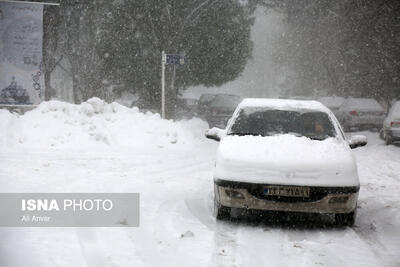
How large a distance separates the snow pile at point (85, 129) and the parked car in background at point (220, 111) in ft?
29.5

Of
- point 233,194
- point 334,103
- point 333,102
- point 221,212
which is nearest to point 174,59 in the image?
point 221,212

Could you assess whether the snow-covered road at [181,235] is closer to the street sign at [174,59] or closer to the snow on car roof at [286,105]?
the snow on car roof at [286,105]

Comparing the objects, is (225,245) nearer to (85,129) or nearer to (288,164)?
(288,164)

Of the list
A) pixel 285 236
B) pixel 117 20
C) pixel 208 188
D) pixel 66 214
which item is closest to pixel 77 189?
pixel 66 214

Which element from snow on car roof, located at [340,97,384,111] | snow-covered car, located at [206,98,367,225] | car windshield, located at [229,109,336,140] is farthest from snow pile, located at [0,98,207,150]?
snow on car roof, located at [340,97,384,111]

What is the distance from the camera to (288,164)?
6.10 meters

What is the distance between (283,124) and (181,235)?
2.53 metres

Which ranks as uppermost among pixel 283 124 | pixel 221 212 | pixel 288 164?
pixel 283 124

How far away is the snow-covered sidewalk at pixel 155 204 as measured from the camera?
16.3 feet

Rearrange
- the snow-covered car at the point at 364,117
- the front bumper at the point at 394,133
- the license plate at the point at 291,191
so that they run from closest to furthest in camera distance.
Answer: the license plate at the point at 291,191 < the front bumper at the point at 394,133 < the snow-covered car at the point at 364,117

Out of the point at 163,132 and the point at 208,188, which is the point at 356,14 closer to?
the point at 163,132

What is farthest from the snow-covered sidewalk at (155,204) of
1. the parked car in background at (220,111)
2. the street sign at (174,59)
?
the parked car in background at (220,111)

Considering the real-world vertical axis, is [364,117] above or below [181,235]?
above

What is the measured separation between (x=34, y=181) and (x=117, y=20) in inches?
735
